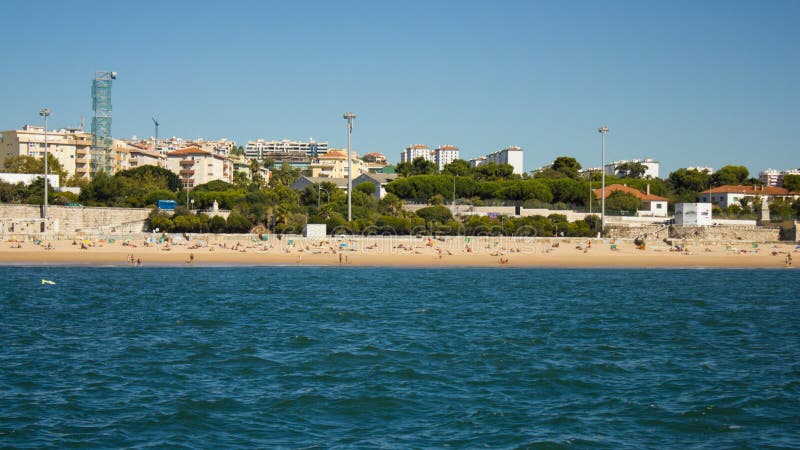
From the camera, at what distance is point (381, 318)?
76.9 feet

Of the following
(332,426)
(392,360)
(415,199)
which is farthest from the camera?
(415,199)

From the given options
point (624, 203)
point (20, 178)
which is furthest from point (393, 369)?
point (20, 178)

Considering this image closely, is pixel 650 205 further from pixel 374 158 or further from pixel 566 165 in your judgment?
pixel 374 158

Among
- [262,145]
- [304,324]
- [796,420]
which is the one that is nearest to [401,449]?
[796,420]

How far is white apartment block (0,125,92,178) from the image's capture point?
275ft

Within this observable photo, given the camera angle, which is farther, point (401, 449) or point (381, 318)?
point (381, 318)

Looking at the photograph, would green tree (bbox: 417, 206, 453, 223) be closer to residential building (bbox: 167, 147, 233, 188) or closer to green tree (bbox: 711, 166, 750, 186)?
residential building (bbox: 167, 147, 233, 188)

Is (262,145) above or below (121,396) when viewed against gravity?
above

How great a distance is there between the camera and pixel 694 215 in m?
54.1

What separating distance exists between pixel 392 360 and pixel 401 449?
608 centimetres

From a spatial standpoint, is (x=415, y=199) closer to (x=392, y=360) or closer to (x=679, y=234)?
(x=679, y=234)

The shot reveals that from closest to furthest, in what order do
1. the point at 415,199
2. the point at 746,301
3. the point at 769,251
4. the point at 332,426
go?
1. the point at 332,426
2. the point at 746,301
3. the point at 769,251
4. the point at 415,199

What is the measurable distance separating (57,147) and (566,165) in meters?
57.6

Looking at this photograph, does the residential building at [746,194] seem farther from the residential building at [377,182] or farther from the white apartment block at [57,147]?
the white apartment block at [57,147]
